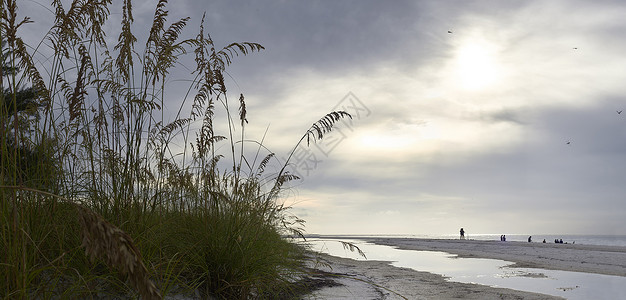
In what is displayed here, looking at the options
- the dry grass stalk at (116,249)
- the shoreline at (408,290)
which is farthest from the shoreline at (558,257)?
the dry grass stalk at (116,249)

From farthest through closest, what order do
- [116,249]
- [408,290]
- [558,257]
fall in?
[558,257]
[408,290]
[116,249]

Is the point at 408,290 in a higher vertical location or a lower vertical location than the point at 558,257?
higher

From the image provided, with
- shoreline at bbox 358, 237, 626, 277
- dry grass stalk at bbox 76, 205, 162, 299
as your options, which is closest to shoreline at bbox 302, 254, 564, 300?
dry grass stalk at bbox 76, 205, 162, 299

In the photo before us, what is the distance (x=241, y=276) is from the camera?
11.2 ft

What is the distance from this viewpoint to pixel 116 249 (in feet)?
2.72

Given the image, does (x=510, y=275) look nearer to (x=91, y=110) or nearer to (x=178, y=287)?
(x=178, y=287)

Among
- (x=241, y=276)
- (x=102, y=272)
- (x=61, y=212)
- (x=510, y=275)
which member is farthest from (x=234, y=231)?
(x=510, y=275)

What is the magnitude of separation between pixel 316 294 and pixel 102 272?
2.36m

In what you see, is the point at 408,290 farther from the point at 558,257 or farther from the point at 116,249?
the point at 558,257

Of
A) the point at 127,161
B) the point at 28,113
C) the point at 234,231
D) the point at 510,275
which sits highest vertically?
the point at 28,113

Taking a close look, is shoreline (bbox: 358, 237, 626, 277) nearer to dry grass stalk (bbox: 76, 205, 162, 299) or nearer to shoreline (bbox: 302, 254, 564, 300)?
shoreline (bbox: 302, 254, 564, 300)

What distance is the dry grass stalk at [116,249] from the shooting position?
2.66 feet

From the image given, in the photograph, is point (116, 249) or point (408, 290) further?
point (408, 290)

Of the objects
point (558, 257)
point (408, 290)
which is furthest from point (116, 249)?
point (558, 257)
